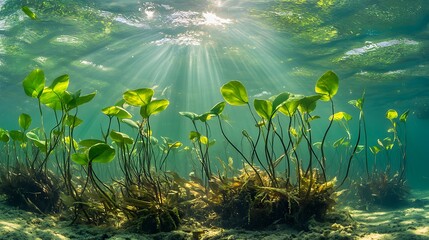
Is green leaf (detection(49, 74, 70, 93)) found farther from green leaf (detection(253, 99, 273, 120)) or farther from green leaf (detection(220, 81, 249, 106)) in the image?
green leaf (detection(253, 99, 273, 120))

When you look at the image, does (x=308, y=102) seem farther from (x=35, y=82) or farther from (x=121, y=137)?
(x=35, y=82)

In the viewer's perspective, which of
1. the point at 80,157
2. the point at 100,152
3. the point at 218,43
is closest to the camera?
the point at 100,152

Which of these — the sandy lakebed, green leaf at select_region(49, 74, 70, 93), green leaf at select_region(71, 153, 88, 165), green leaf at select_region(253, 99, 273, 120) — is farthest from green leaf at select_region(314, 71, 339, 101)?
green leaf at select_region(49, 74, 70, 93)

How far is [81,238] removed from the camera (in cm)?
400

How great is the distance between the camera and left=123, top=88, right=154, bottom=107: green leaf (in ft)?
13.4

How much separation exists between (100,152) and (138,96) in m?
1.02

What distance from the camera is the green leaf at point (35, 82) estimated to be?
4074mm

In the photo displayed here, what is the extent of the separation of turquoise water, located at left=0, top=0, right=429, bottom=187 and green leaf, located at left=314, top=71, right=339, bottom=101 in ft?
18.9

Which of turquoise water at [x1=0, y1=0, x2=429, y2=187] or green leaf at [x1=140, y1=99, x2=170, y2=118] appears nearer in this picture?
green leaf at [x1=140, y1=99, x2=170, y2=118]

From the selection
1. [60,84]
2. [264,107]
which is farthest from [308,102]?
[60,84]

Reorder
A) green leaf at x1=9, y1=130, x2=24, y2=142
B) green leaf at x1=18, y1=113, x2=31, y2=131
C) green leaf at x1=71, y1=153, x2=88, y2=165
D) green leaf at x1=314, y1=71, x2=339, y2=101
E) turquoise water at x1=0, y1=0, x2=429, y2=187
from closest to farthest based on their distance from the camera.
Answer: green leaf at x1=71, y1=153, x2=88, y2=165, green leaf at x1=314, y1=71, x2=339, y2=101, green leaf at x1=18, y1=113, x2=31, y2=131, green leaf at x1=9, y1=130, x2=24, y2=142, turquoise water at x1=0, y1=0, x2=429, y2=187

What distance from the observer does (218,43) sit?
16.2m

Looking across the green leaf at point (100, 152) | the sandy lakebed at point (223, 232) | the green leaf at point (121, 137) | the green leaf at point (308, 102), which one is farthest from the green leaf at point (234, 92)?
the sandy lakebed at point (223, 232)

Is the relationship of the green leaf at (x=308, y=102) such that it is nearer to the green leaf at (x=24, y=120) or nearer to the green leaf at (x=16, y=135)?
the green leaf at (x=24, y=120)
